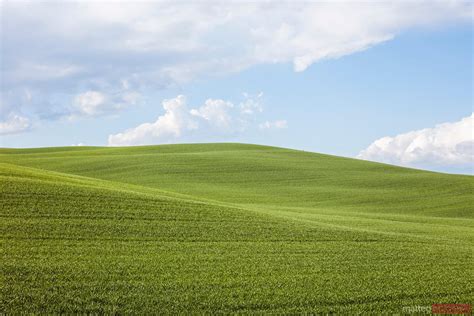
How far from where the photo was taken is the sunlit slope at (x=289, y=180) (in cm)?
4259

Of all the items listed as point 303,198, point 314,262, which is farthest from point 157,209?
point 303,198

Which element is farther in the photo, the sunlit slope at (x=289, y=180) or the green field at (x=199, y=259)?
the sunlit slope at (x=289, y=180)

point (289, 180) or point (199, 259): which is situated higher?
point (289, 180)

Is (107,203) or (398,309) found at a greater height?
(107,203)

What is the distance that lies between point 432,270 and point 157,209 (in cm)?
1109

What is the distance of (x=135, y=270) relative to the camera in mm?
14242

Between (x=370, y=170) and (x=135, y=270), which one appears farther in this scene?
(x=370, y=170)

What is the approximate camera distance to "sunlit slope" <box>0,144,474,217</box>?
42.6 metres

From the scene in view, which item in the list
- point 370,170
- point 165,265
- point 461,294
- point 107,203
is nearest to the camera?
point 461,294

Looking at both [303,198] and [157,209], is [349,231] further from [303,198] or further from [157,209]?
[303,198]

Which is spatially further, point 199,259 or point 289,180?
point 289,180

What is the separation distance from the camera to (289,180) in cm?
5309

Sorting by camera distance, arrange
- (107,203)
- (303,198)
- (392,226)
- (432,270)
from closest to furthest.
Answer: (432,270)
(107,203)
(392,226)
(303,198)

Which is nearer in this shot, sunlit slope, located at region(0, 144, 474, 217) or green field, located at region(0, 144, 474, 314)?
green field, located at region(0, 144, 474, 314)
